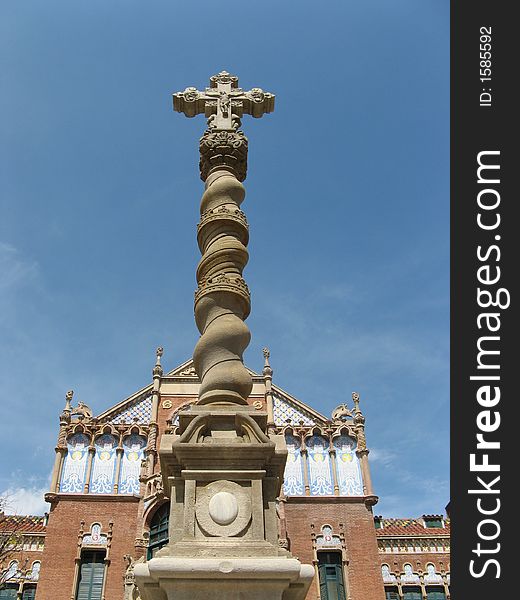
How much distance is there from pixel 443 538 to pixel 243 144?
20072mm

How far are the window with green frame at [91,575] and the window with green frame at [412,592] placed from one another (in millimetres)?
11063

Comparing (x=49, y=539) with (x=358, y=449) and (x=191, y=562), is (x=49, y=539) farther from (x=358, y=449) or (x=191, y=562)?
(x=191, y=562)

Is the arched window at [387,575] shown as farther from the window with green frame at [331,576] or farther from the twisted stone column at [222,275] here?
the twisted stone column at [222,275]

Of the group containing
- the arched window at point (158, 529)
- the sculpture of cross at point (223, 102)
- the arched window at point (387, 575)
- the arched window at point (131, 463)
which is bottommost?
the arched window at point (387, 575)

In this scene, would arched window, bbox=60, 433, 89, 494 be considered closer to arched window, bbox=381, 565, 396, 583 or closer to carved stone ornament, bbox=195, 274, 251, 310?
arched window, bbox=381, 565, 396, 583

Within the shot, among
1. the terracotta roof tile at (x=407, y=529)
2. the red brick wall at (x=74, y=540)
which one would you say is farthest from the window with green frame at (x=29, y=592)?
the terracotta roof tile at (x=407, y=529)

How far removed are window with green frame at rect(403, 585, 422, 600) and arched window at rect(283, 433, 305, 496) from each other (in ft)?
16.9

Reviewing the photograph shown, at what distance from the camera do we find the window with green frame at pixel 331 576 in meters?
20.9

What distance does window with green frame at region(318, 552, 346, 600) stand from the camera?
20891 millimetres

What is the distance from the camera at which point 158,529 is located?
2083 cm

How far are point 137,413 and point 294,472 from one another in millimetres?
6996

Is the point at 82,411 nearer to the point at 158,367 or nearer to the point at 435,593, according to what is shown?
the point at 158,367

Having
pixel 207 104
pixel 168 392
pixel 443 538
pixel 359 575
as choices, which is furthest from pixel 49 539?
pixel 207 104

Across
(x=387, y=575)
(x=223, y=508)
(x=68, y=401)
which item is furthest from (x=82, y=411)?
(x=223, y=508)
